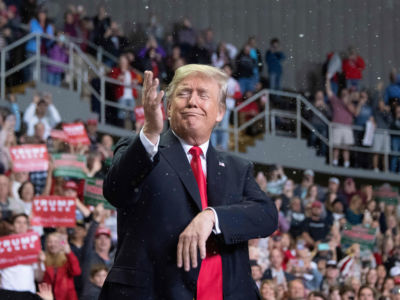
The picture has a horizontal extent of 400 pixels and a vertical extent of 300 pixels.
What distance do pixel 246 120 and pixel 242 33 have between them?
140 inches

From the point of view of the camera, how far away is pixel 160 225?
2.22 meters

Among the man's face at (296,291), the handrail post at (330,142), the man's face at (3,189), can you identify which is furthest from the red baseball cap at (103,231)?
the handrail post at (330,142)

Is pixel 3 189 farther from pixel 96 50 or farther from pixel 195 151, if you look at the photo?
pixel 96 50

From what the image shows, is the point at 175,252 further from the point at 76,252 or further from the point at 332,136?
the point at 332,136

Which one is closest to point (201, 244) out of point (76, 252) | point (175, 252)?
point (175, 252)

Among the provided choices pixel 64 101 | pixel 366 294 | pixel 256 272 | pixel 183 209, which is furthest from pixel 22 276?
pixel 64 101

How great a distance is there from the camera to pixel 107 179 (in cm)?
222

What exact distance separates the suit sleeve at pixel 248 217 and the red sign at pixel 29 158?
4.31 metres

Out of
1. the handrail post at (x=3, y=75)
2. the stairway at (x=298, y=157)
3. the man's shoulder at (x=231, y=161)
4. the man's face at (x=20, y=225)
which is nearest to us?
the man's shoulder at (x=231, y=161)

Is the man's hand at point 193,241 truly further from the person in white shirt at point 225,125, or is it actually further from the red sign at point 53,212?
the person in white shirt at point 225,125

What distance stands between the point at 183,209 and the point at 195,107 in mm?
283

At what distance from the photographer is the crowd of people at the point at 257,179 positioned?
580 cm

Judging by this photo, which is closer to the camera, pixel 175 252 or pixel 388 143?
pixel 175 252

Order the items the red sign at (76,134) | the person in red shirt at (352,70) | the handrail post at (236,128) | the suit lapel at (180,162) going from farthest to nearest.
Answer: the person in red shirt at (352,70) → the handrail post at (236,128) → the red sign at (76,134) → the suit lapel at (180,162)
